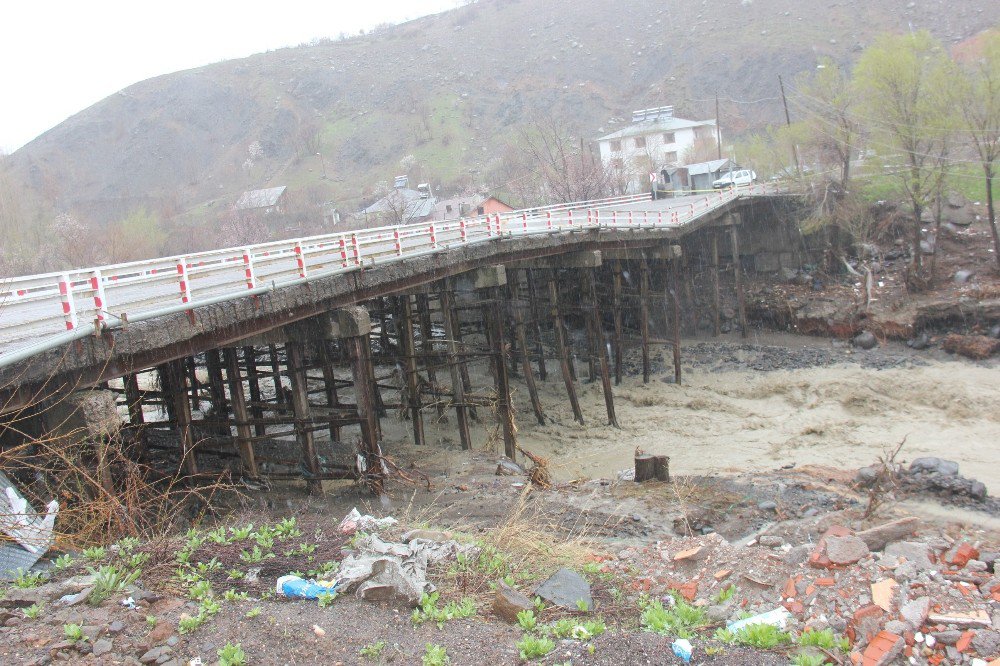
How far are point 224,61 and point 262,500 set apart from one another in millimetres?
115363

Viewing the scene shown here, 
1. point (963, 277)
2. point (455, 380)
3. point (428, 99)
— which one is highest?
point (428, 99)

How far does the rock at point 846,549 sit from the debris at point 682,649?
195cm

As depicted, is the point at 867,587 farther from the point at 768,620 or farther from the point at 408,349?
the point at 408,349

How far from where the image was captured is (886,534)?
22.0 feet

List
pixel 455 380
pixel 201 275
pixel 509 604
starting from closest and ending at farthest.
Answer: pixel 509 604 < pixel 201 275 < pixel 455 380

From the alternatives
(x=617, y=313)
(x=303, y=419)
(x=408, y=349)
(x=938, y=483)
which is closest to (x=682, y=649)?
(x=303, y=419)

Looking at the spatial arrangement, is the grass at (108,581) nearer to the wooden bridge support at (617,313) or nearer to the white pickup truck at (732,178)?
the wooden bridge support at (617,313)

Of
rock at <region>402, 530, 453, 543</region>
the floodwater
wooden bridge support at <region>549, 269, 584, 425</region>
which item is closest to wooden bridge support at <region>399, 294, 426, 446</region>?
the floodwater

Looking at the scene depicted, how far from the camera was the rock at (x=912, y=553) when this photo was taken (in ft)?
19.3

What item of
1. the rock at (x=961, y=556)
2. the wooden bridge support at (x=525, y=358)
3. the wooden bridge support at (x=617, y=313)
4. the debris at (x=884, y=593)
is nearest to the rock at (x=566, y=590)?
the debris at (x=884, y=593)

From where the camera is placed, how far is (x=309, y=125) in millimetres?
84750

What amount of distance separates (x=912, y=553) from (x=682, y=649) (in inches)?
96.8

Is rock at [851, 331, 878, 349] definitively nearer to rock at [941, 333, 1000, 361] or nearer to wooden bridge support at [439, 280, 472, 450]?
rock at [941, 333, 1000, 361]

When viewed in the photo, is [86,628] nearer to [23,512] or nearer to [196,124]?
[23,512]
